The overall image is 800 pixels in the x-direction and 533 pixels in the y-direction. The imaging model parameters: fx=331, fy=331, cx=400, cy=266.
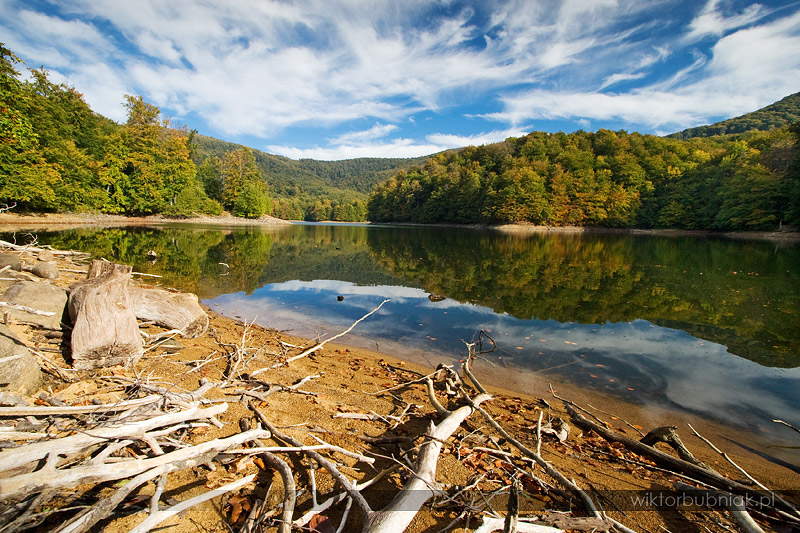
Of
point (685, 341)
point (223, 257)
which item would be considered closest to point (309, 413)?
point (685, 341)

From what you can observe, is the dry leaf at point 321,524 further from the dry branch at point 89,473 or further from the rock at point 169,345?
the rock at point 169,345

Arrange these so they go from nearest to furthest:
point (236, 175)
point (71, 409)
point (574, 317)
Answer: point (71, 409), point (574, 317), point (236, 175)

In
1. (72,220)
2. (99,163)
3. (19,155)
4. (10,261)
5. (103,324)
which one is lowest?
(103,324)

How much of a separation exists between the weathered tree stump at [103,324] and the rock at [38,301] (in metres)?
0.45

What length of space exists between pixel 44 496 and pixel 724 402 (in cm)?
801

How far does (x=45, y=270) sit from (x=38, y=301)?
5.46 meters

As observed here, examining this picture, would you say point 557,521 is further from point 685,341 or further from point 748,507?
point 685,341

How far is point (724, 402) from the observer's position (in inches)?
208

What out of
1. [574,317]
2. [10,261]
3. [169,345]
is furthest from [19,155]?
[574,317]

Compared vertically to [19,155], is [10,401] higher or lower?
lower

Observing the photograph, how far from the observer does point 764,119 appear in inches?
4144

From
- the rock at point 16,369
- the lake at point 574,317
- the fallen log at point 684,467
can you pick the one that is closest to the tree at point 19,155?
the lake at point 574,317

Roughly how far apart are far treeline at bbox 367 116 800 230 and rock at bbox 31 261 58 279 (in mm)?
66473

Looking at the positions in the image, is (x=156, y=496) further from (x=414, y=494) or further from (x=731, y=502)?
(x=731, y=502)
